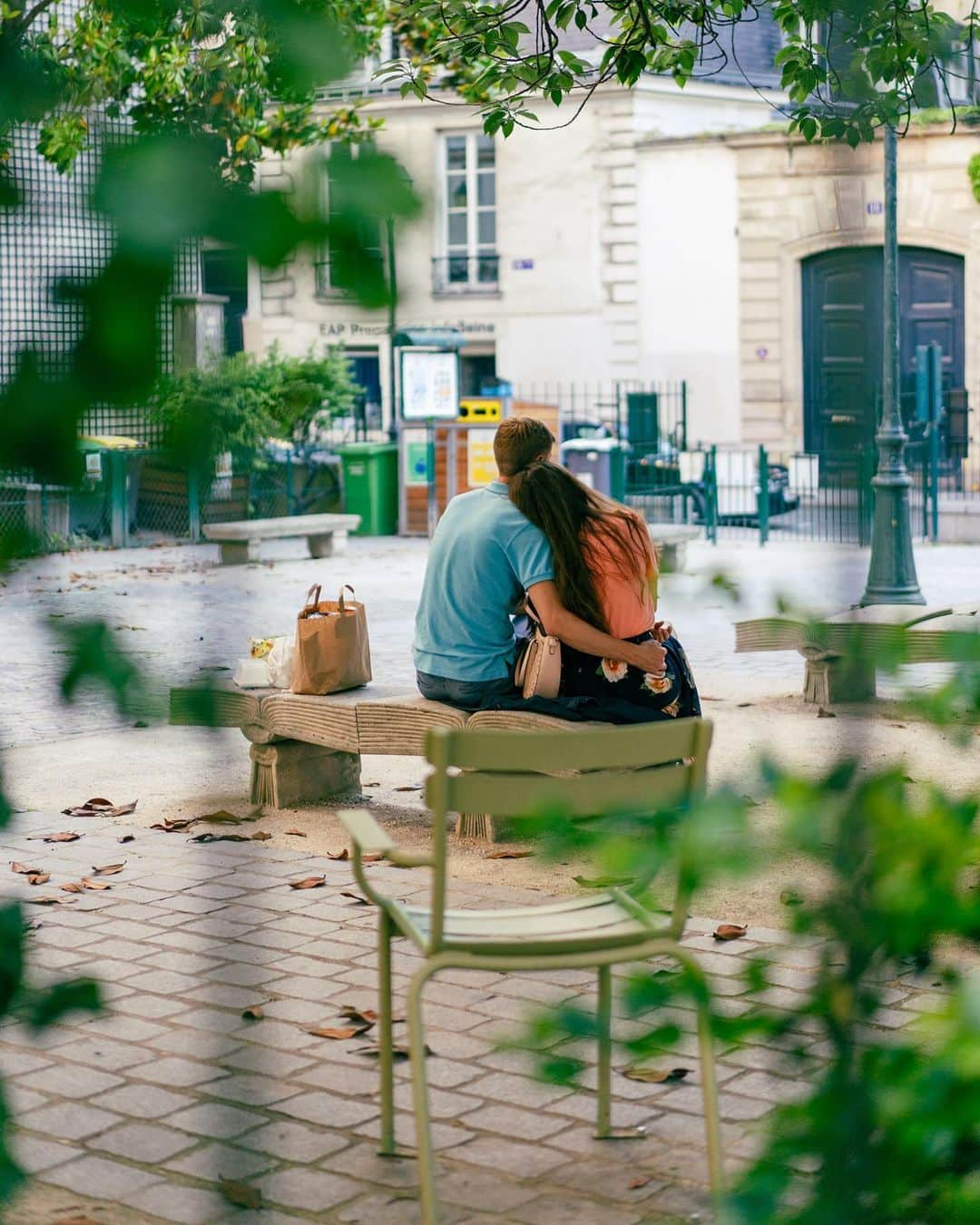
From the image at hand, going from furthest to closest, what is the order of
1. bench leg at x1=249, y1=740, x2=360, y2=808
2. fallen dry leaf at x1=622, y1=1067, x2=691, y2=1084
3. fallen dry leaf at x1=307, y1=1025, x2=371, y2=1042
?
bench leg at x1=249, y1=740, x2=360, y2=808 < fallen dry leaf at x1=307, y1=1025, x2=371, y2=1042 < fallen dry leaf at x1=622, y1=1067, x2=691, y2=1084

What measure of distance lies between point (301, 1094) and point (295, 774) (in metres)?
2.96

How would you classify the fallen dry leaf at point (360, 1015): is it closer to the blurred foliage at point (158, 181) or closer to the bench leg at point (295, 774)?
the bench leg at point (295, 774)

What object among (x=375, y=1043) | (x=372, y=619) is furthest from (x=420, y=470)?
(x=375, y=1043)

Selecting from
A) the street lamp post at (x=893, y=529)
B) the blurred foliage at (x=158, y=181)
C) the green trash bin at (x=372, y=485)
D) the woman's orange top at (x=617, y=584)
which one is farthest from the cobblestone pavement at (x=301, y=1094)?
the green trash bin at (x=372, y=485)

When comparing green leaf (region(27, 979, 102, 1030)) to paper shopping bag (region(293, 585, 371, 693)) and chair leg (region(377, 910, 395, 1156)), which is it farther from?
paper shopping bag (region(293, 585, 371, 693))

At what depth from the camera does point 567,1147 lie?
3.73 m

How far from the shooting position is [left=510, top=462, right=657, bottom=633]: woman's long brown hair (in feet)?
20.3

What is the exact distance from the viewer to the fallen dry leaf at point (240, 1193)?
346cm

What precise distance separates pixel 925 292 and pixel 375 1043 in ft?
69.4

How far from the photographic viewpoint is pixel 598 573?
20.5 ft

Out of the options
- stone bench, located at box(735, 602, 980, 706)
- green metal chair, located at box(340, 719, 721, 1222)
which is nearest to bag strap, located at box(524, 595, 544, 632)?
green metal chair, located at box(340, 719, 721, 1222)

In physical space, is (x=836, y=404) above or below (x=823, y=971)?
above

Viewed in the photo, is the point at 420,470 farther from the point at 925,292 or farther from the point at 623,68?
the point at 623,68

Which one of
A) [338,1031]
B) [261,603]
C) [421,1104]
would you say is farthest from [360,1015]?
[261,603]
